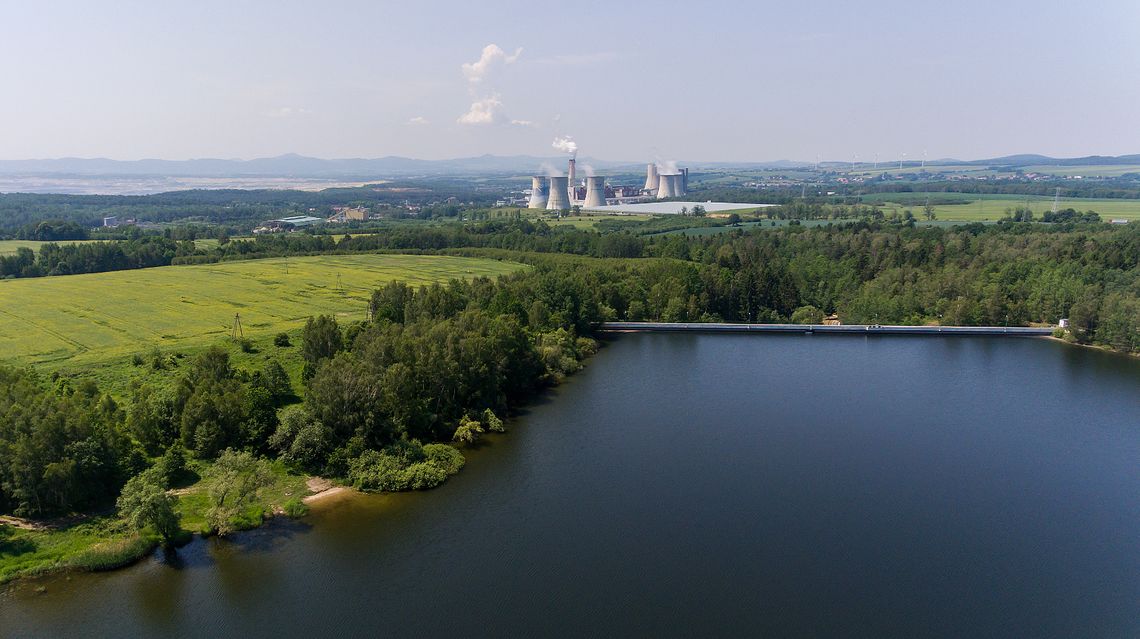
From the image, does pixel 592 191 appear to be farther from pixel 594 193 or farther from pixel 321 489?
pixel 321 489

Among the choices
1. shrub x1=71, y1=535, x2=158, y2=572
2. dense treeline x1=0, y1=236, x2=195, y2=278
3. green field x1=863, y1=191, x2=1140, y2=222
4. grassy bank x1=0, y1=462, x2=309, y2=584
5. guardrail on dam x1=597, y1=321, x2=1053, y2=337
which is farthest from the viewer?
green field x1=863, y1=191, x2=1140, y2=222

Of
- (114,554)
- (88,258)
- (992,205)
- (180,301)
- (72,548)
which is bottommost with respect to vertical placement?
(114,554)

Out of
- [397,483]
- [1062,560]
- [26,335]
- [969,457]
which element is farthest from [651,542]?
[26,335]

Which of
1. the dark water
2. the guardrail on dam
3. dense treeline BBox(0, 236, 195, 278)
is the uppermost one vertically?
dense treeline BBox(0, 236, 195, 278)

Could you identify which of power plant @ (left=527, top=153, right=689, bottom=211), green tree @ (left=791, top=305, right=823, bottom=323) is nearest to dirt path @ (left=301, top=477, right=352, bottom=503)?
green tree @ (left=791, top=305, right=823, bottom=323)

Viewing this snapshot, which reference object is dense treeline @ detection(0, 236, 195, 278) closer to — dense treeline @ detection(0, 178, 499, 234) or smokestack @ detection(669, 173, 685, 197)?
dense treeline @ detection(0, 178, 499, 234)

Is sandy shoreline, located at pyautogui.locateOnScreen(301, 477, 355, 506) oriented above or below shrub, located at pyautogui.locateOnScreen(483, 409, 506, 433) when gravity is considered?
below

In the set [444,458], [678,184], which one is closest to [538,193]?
[678,184]
